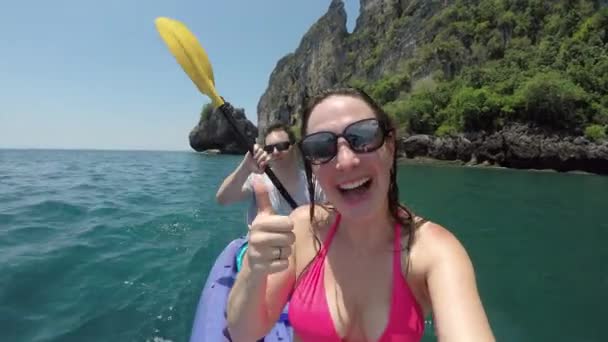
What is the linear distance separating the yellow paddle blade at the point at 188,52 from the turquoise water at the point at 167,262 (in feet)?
9.90

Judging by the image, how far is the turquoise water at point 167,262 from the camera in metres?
4.14

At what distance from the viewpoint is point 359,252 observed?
71.1 inches

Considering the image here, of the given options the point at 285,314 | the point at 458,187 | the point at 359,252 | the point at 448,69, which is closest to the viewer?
the point at 359,252

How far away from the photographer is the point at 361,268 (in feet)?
5.74

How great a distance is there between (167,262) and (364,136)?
5.64m

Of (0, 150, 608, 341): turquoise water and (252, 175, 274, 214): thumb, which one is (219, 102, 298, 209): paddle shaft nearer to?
(252, 175, 274, 214): thumb

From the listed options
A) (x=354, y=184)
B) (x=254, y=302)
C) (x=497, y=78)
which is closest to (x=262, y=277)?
(x=254, y=302)

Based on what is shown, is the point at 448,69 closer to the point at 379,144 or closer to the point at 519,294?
the point at 519,294

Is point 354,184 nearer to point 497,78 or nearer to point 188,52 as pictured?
point 188,52

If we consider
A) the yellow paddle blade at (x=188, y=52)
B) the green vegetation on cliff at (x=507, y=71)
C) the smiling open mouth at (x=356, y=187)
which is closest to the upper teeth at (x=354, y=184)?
the smiling open mouth at (x=356, y=187)

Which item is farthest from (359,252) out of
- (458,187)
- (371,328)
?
(458,187)

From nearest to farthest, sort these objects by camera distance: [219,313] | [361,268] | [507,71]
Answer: [361,268] < [219,313] < [507,71]

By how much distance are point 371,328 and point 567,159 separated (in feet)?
108

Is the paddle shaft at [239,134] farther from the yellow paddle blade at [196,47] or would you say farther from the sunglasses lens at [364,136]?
the sunglasses lens at [364,136]
